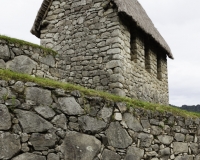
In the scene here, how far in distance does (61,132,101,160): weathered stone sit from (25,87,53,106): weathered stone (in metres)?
0.62

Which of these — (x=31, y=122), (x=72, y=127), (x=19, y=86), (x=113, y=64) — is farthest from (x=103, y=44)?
(x=31, y=122)

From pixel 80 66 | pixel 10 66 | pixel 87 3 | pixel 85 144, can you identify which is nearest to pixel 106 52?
pixel 80 66

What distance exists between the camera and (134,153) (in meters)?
5.26

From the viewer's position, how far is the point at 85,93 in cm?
468

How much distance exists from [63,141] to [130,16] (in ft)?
20.1

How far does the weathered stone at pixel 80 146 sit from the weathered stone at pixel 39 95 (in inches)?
24.2

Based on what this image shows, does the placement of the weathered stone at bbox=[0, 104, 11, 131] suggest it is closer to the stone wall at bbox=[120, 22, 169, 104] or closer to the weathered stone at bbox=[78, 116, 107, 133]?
the weathered stone at bbox=[78, 116, 107, 133]

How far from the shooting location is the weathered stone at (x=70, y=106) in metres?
4.29

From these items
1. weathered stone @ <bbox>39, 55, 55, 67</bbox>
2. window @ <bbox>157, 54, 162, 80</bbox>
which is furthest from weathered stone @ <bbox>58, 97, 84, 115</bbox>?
window @ <bbox>157, 54, 162, 80</bbox>

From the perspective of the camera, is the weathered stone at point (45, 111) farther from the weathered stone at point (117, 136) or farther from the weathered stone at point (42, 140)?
the weathered stone at point (117, 136)

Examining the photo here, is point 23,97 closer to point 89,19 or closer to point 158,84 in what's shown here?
point 89,19

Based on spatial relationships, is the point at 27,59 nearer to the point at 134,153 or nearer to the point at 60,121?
the point at 60,121

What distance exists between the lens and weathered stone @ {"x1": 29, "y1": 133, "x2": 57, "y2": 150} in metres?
3.84

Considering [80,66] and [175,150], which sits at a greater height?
[80,66]
